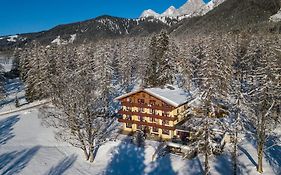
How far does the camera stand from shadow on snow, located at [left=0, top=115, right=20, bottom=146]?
150ft

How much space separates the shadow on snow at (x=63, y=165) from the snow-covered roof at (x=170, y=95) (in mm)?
12241

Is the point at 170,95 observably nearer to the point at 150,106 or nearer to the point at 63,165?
the point at 150,106

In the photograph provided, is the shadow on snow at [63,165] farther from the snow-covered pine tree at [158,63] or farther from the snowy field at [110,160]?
the snow-covered pine tree at [158,63]

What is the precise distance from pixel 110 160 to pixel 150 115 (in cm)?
944

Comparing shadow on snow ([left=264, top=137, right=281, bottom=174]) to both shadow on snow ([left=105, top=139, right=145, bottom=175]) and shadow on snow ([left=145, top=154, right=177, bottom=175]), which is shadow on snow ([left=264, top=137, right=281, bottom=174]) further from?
shadow on snow ([left=105, top=139, right=145, bottom=175])

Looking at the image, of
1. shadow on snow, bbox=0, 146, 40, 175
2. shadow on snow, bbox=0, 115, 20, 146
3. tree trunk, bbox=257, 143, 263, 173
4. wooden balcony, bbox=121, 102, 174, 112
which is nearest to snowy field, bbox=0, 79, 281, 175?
shadow on snow, bbox=0, 146, 40, 175

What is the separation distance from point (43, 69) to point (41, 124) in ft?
44.3

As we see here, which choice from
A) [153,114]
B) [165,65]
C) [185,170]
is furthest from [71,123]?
[165,65]

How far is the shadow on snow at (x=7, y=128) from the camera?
45844 millimetres

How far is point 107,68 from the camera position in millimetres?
56969

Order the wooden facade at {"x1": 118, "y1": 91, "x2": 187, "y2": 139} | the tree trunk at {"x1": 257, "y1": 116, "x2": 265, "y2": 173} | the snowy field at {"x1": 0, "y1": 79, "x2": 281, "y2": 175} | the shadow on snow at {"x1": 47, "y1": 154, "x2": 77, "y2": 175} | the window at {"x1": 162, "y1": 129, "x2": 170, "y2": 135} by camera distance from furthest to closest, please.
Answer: the window at {"x1": 162, "y1": 129, "x2": 170, "y2": 135} → the wooden facade at {"x1": 118, "y1": 91, "x2": 187, "y2": 139} → the shadow on snow at {"x1": 47, "y1": 154, "x2": 77, "y2": 175} → the snowy field at {"x1": 0, "y1": 79, "x2": 281, "y2": 175} → the tree trunk at {"x1": 257, "y1": 116, "x2": 265, "y2": 173}

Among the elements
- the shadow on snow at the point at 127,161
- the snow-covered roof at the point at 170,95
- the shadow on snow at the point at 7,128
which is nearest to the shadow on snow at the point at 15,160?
the shadow on snow at the point at 7,128

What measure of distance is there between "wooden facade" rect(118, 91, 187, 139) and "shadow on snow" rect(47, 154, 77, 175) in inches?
408

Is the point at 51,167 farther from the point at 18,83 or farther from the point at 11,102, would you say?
the point at 18,83
